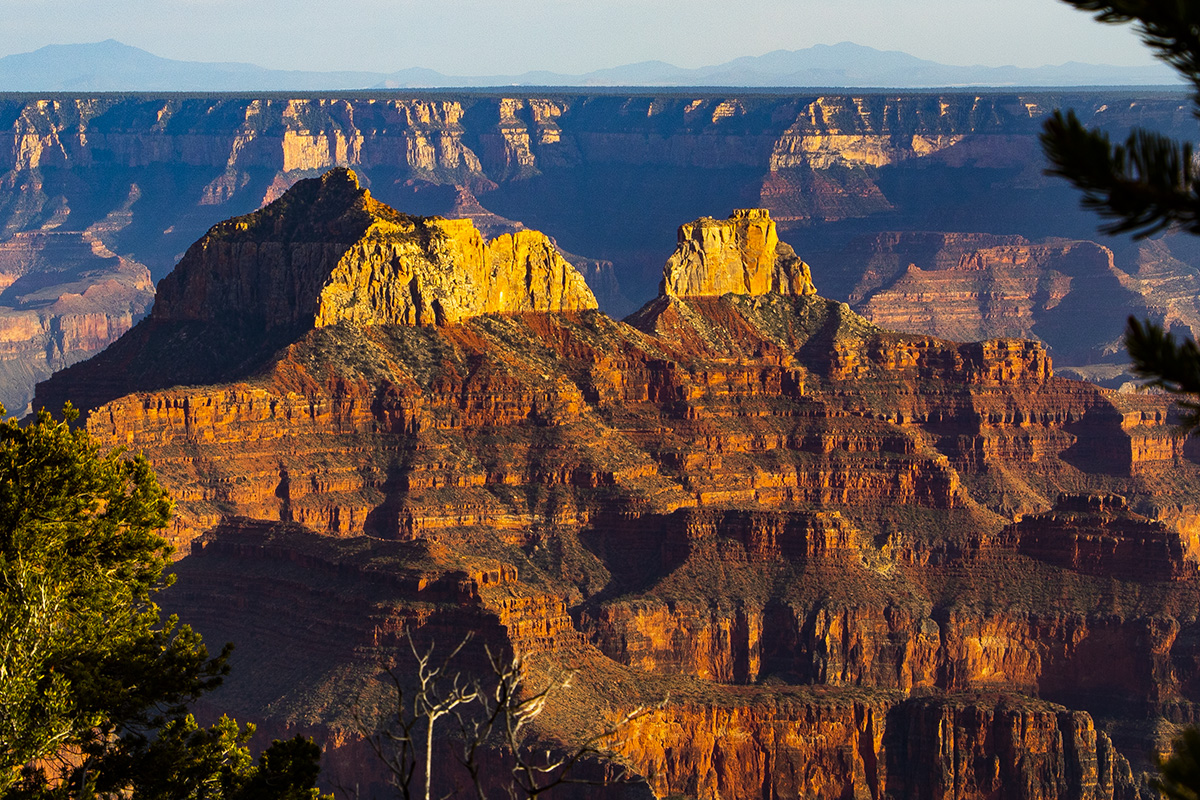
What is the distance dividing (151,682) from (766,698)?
195ft

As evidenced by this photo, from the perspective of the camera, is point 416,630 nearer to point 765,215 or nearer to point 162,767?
point 162,767

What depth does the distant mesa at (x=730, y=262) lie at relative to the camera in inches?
6314

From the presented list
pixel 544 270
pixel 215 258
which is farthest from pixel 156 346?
pixel 544 270

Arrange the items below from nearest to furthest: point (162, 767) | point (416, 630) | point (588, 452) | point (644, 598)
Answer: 1. point (162, 767)
2. point (416, 630)
3. point (644, 598)
4. point (588, 452)

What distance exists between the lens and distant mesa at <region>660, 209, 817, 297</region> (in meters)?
160

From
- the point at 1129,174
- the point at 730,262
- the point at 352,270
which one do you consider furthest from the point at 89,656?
the point at 730,262

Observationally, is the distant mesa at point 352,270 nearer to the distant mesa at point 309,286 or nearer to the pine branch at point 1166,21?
the distant mesa at point 309,286

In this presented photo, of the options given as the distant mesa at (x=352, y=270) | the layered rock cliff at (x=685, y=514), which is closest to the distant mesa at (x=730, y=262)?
the layered rock cliff at (x=685, y=514)

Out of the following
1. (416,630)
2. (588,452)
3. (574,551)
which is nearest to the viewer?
(416,630)

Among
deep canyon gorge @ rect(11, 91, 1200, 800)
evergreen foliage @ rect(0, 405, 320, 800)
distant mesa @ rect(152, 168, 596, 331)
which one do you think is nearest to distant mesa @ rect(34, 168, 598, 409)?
distant mesa @ rect(152, 168, 596, 331)

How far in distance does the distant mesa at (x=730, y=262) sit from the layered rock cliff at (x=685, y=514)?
44cm

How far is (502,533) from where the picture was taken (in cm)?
12300

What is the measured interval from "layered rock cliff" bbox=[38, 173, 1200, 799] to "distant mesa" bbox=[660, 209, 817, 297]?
0.44m

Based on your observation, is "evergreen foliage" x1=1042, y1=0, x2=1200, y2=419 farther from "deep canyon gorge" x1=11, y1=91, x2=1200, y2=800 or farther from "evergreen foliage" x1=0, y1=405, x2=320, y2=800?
"deep canyon gorge" x1=11, y1=91, x2=1200, y2=800
